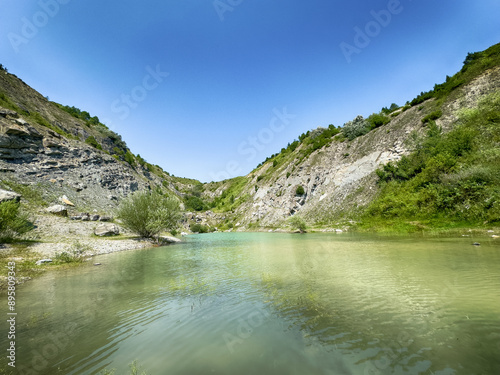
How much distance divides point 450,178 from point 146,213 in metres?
53.8

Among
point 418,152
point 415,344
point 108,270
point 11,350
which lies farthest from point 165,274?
point 418,152

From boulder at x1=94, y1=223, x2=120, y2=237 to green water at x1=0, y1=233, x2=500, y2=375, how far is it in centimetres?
2628

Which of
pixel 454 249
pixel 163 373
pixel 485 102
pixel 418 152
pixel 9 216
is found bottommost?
pixel 454 249

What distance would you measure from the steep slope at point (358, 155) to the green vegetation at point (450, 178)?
15.8 ft

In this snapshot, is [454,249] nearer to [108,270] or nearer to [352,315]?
[352,315]

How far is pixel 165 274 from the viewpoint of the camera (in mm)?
17656

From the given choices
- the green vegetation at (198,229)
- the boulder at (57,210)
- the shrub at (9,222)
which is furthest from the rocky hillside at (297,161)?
the green vegetation at (198,229)

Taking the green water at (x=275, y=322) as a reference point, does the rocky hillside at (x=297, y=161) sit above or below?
above

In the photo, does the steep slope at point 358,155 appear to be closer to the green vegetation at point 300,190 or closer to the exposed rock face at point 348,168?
the exposed rock face at point 348,168

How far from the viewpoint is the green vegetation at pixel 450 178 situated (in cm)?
3216

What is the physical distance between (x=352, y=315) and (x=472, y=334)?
328 cm

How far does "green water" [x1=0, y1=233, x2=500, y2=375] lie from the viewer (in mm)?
5645

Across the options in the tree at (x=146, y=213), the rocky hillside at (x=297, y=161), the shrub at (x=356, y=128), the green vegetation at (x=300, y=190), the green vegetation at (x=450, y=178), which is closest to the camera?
the green vegetation at (x=450, y=178)

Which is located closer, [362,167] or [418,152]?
[418,152]
